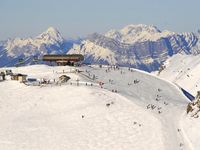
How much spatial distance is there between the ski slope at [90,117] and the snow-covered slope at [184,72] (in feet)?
140

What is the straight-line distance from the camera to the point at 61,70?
10462 centimetres

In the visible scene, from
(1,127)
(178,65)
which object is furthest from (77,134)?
(178,65)

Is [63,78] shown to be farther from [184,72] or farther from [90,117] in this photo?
[184,72]

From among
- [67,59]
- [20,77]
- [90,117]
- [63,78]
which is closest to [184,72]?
[67,59]

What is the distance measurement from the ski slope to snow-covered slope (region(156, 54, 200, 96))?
4256 cm

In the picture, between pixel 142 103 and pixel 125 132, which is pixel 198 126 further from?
pixel 142 103

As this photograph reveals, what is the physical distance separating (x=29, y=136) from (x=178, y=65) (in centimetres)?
12343

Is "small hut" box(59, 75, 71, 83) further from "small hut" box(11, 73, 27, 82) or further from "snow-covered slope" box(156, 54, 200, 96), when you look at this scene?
"snow-covered slope" box(156, 54, 200, 96)

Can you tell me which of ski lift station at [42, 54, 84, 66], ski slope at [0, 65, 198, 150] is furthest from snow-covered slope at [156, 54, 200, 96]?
ski slope at [0, 65, 198, 150]

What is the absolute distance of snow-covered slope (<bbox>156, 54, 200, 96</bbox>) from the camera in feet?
439

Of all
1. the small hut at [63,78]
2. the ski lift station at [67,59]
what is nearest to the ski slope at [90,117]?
the small hut at [63,78]

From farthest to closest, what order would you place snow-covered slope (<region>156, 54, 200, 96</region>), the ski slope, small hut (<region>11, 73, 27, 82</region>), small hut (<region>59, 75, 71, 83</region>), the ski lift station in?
snow-covered slope (<region>156, 54, 200, 96</region>) < the ski lift station < small hut (<region>11, 73, 27, 82</region>) < small hut (<region>59, 75, 71, 83</region>) < the ski slope

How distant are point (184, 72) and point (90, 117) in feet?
310

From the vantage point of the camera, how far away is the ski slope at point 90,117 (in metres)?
55.2
